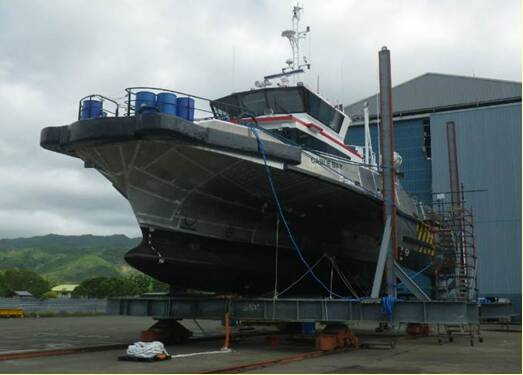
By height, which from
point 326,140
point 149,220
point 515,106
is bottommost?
point 149,220

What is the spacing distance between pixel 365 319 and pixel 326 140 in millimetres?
4690

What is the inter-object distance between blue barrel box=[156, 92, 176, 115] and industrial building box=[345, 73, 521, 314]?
656 inches

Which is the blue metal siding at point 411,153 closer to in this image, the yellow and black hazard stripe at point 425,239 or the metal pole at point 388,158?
the yellow and black hazard stripe at point 425,239

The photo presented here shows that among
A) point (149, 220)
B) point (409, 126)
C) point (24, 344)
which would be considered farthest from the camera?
point (409, 126)

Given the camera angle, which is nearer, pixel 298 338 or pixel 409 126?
pixel 298 338

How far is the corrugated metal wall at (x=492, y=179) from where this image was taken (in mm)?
28078

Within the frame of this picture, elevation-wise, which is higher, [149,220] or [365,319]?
[149,220]

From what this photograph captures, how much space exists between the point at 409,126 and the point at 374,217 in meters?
21.5

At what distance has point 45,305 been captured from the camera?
111 feet

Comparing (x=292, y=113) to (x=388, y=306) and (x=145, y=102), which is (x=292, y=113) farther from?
(x=388, y=306)

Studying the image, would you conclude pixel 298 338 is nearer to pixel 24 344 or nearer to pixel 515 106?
pixel 24 344

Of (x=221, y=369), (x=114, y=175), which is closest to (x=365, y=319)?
(x=221, y=369)

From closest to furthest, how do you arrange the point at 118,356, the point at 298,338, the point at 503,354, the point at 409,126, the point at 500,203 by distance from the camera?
1. the point at 118,356
2. the point at 503,354
3. the point at 298,338
4. the point at 500,203
5. the point at 409,126

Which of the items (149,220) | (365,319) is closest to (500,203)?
(365,319)
